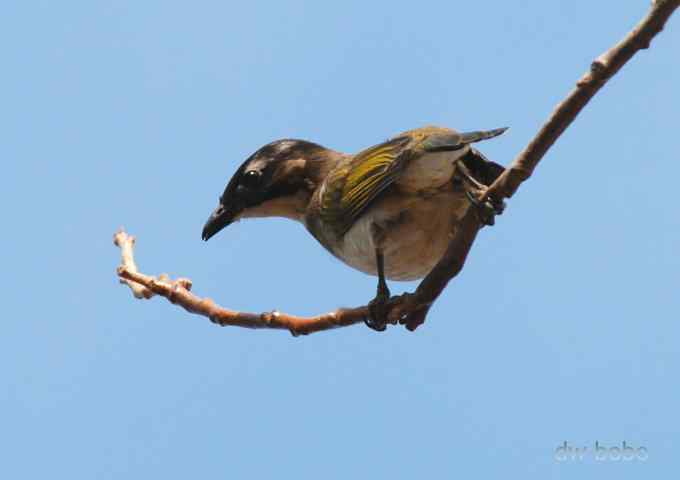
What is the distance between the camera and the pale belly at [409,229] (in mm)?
6871

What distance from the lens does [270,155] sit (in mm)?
8727

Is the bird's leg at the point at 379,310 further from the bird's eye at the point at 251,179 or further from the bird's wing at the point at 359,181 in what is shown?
the bird's eye at the point at 251,179

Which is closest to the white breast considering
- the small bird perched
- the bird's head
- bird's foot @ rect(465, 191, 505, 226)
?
the small bird perched

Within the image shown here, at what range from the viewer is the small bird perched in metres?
6.54

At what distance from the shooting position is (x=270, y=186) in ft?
28.3

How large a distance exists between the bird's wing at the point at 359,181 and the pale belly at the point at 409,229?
104 mm

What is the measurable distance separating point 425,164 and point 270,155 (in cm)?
242

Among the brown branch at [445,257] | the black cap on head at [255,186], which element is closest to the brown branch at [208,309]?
the brown branch at [445,257]

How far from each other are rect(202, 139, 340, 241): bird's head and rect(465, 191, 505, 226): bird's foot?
3.42m

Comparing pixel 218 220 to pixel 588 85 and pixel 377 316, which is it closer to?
pixel 377 316

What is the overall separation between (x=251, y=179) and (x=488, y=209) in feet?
11.9

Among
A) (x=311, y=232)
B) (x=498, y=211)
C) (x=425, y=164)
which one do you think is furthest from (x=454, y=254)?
(x=311, y=232)

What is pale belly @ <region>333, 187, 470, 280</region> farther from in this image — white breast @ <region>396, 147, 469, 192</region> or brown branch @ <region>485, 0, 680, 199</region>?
brown branch @ <region>485, 0, 680, 199</region>

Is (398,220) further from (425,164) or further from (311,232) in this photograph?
(311,232)
